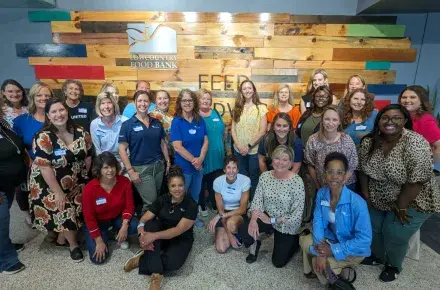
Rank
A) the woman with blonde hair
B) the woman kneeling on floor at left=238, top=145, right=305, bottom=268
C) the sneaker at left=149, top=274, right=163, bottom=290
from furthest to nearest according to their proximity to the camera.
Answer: the woman with blonde hair
the woman kneeling on floor at left=238, top=145, right=305, bottom=268
the sneaker at left=149, top=274, right=163, bottom=290

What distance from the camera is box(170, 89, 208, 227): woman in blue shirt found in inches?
104

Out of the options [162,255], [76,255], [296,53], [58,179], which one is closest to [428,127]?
[296,53]

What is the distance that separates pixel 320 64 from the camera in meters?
3.55

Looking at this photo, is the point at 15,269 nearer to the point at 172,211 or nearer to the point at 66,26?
the point at 172,211

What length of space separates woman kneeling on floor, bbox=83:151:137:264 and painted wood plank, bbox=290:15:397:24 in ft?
9.54

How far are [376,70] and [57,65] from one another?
175 inches

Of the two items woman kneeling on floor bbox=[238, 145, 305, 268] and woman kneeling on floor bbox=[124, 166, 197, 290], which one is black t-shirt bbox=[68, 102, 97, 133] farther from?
woman kneeling on floor bbox=[238, 145, 305, 268]

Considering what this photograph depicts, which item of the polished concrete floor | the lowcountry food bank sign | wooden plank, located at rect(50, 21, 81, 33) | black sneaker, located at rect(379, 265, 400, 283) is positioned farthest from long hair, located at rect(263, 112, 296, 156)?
wooden plank, located at rect(50, 21, 81, 33)

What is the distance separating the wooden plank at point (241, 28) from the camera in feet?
11.2

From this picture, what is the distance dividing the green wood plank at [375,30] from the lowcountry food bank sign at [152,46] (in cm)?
238

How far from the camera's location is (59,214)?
2.18m

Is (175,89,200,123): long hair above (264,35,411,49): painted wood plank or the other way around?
the other way around

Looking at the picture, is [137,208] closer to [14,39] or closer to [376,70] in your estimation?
[14,39]

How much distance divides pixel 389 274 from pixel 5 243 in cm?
311
